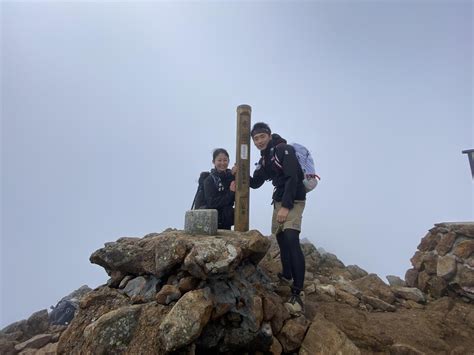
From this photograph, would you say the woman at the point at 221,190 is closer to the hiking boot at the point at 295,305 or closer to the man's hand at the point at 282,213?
the man's hand at the point at 282,213

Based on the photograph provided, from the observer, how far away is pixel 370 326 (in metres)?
5.09

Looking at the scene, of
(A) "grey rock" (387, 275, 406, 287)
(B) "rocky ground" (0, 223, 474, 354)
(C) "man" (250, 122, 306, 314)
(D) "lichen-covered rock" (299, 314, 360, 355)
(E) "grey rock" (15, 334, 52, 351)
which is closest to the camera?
(B) "rocky ground" (0, 223, 474, 354)

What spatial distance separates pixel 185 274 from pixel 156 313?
0.76 meters

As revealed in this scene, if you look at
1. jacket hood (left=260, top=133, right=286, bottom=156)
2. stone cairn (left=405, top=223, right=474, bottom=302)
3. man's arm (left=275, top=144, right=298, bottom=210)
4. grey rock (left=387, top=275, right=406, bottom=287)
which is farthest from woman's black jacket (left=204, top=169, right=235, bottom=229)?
grey rock (left=387, top=275, right=406, bottom=287)

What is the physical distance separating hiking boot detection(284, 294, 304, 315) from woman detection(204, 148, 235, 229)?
285 cm

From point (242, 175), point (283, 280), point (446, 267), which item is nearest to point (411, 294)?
point (446, 267)

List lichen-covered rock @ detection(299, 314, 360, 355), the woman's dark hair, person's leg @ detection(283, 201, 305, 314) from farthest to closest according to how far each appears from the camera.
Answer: the woman's dark hair, person's leg @ detection(283, 201, 305, 314), lichen-covered rock @ detection(299, 314, 360, 355)

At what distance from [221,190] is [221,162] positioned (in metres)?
0.88

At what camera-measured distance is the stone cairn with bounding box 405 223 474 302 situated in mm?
6480

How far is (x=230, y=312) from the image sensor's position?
4.19 m

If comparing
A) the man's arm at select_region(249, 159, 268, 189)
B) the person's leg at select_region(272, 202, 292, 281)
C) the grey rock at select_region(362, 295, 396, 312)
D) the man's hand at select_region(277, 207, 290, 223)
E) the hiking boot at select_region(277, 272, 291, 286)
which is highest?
the man's arm at select_region(249, 159, 268, 189)

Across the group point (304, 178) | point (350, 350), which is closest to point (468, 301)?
point (350, 350)

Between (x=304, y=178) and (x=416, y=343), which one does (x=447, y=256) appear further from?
(x=304, y=178)

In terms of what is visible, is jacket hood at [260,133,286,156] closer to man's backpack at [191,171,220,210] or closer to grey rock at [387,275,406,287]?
man's backpack at [191,171,220,210]
